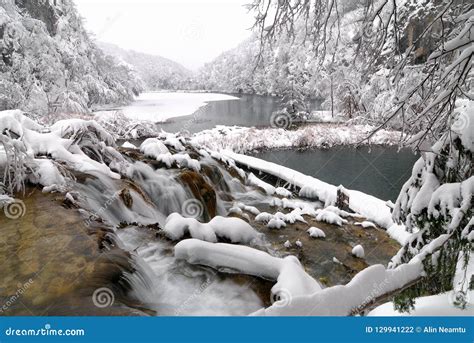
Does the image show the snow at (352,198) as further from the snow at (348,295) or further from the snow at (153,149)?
the snow at (153,149)

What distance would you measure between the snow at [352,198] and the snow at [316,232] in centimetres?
184

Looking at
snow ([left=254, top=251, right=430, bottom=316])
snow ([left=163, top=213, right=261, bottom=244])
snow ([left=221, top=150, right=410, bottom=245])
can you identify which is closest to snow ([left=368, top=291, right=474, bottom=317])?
snow ([left=254, top=251, right=430, bottom=316])

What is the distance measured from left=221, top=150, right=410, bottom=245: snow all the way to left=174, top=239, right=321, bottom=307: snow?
5.01 m

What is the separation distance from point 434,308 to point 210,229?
2922 mm

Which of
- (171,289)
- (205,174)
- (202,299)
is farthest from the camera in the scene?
(205,174)

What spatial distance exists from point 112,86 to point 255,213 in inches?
1501

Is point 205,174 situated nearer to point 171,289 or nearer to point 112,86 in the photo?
point 171,289

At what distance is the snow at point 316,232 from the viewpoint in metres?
7.64

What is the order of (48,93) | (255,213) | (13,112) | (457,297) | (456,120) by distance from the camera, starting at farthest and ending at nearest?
(48,93) → (255,213) → (13,112) → (456,120) → (457,297)

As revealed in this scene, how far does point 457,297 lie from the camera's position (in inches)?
107

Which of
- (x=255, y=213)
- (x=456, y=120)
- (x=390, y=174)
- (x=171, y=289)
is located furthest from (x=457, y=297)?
(x=390, y=174)

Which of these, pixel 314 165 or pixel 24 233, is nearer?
pixel 24 233

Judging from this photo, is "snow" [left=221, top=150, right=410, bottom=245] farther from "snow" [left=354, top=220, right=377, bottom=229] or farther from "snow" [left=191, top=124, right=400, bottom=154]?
"snow" [left=191, top=124, right=400, bottom=154]
